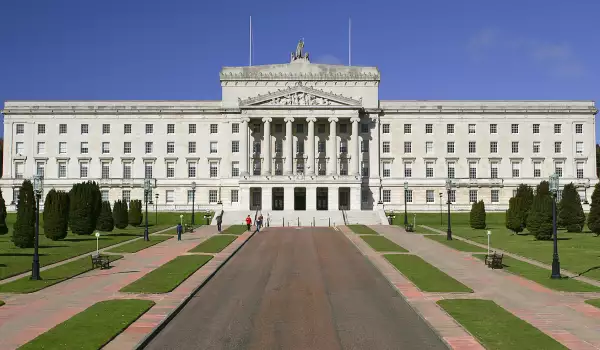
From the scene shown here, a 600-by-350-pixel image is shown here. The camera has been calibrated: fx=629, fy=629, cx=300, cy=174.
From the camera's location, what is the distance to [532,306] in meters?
27.8

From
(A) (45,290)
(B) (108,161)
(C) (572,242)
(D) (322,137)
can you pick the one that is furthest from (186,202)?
(A) (45,290)

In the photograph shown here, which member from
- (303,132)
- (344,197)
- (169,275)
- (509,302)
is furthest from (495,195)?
(509,302)

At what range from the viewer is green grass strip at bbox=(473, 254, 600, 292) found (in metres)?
32.3

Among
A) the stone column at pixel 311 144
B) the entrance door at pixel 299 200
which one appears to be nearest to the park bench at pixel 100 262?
the stone column at pixel 311 144

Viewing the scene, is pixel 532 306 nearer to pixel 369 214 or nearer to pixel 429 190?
pixel 369 214

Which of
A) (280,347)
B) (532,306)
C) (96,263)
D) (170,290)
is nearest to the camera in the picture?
(280,347)

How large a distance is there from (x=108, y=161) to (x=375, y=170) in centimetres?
4861

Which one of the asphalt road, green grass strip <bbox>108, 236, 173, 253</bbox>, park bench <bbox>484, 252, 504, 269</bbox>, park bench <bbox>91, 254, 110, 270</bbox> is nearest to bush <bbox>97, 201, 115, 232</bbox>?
green grass strip <bbox>108, 236, 173, 253</bbox>

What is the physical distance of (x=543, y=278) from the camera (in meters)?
35.8

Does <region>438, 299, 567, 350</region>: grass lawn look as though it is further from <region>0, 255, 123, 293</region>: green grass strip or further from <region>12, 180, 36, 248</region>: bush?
<region>12, 180, 36, 248</region>: bush

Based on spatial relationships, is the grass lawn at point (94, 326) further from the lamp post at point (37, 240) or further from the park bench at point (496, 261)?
the park bench at point (496, 261)

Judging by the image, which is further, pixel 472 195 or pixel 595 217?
pixel 472 195

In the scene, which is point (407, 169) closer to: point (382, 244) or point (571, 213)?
point (571, 213)

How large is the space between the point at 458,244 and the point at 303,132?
57.9 meters
